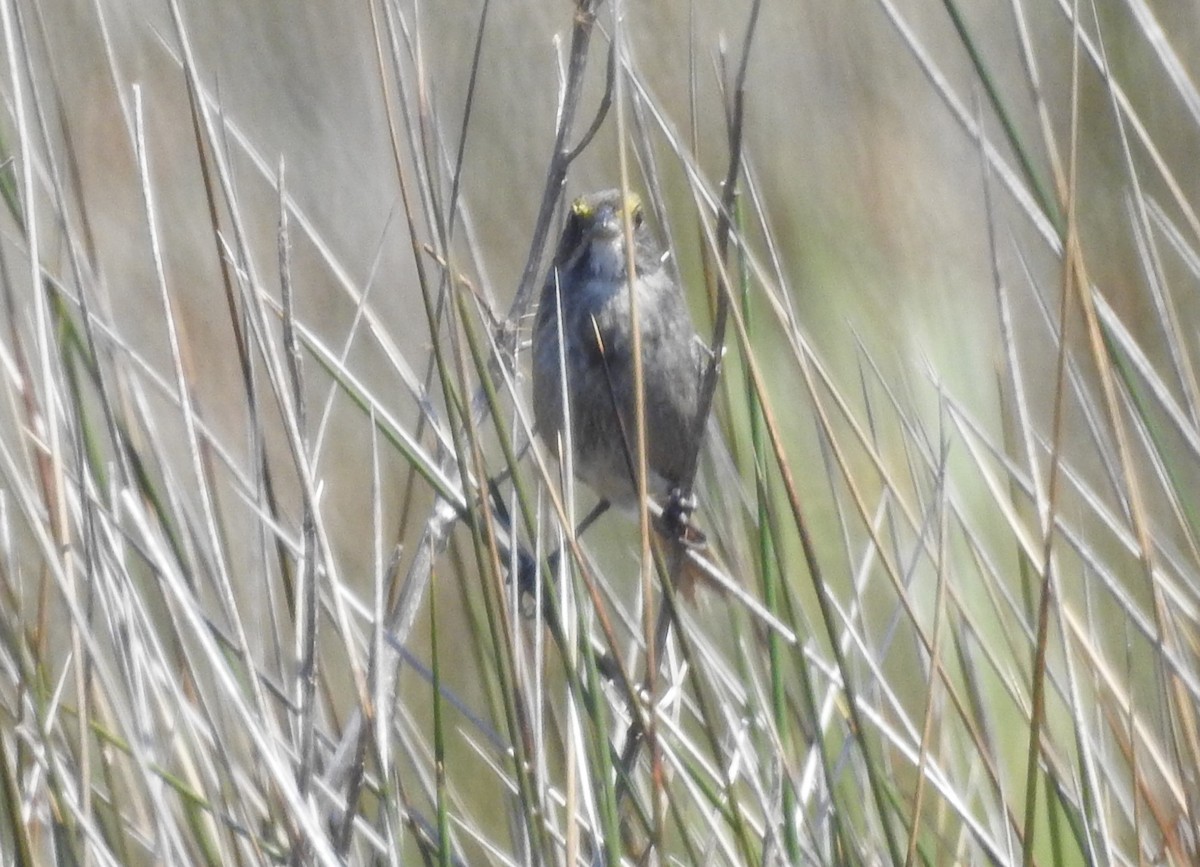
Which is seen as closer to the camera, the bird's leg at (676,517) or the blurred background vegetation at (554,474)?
the blurred background vegetation at (554,474)

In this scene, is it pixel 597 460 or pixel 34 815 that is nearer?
pixel 34 815

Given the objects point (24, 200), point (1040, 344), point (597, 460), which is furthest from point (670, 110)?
point (24, 200)

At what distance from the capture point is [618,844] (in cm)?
138

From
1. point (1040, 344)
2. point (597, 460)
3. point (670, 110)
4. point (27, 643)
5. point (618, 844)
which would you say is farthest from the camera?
point (1040, 344)

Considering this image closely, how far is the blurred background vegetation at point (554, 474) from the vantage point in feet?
4.91

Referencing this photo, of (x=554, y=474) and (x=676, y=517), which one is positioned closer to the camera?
(x=676, y=517)

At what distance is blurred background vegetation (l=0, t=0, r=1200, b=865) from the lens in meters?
1.50

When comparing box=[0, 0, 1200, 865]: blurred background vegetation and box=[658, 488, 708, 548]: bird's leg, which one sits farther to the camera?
box=[658, 488, 708, 548]: bird's leg

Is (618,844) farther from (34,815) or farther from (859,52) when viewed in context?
(859,52)

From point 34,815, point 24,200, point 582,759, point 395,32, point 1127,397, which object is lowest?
point 34,815

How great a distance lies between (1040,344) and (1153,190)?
1.54 feet

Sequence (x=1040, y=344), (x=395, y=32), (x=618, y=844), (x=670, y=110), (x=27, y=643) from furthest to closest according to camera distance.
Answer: (x=1040, y=344) < (x=670, y=110) < (x=27, y=643) < (x=395, y=32) < (x=618, y=844)

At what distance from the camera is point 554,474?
2.58 m

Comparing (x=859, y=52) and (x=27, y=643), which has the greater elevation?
(x=859, y=52)
